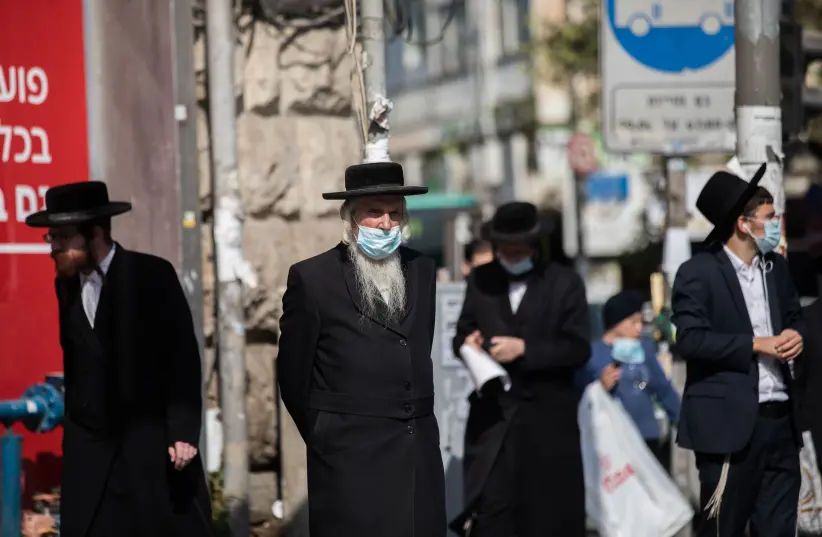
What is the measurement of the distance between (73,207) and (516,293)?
282 centimetres

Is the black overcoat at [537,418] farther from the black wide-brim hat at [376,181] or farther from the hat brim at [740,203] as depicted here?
the black wide-brim hat at [376,181]

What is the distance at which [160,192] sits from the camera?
9.01 m

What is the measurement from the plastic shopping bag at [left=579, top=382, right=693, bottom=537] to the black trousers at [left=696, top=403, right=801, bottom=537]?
1.86 meters

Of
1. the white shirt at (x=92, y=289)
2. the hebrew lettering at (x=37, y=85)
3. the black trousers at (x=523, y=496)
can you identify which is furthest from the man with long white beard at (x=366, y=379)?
the hebrew lettering at (x=37, y=85)

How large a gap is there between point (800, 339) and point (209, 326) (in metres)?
4.08

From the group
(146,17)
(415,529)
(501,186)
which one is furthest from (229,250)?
(501,186)

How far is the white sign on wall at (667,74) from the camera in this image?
1021 cm

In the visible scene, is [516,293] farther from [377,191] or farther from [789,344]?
[377,191]

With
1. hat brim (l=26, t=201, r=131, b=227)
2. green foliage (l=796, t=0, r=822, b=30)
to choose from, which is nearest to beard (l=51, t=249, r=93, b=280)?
hat brim (l=26, t=201, r=131, b=227)

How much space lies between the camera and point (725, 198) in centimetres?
757

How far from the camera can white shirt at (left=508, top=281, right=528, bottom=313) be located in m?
9.00

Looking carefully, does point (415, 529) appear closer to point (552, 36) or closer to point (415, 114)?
point (552, 36)

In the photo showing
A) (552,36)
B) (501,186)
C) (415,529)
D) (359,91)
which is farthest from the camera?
(501,186)

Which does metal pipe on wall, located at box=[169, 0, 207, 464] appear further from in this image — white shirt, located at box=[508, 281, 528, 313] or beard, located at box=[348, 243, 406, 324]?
beard, located at box=[348, 243, 406, 324]
